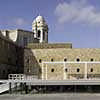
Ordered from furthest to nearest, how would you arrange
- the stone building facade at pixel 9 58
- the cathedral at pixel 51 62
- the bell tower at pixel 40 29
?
the bell tower at pixel 40 29 → the cathedral at pixel 51 62 → the stone building facade at pixel 9 58

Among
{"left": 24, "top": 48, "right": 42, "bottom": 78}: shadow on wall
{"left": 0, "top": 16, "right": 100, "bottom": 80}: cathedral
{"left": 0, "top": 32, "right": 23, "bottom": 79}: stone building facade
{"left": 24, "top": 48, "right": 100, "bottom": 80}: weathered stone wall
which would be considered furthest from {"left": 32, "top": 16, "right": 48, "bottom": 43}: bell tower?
{"left": 24, "top": 48, "right": 100, "bottom": 80}: weathered stone wall

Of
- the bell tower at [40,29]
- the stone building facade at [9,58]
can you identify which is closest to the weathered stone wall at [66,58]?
the stone building facade at [9,58]

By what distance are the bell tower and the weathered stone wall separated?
74.9 feet

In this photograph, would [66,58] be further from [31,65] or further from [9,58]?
[9,58]

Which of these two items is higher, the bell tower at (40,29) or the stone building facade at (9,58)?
the bell tower at (40,29)

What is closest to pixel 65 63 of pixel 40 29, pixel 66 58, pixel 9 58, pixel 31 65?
pixel 66 58

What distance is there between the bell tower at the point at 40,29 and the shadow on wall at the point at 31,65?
2256 cm

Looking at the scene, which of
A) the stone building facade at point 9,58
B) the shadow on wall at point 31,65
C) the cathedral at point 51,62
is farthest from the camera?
the shadow on wall at point 31,65

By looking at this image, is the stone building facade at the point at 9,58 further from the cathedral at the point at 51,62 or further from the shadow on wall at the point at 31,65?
Answer: the shadow on wall at the point at 31,65

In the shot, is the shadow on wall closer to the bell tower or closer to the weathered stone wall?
the weathered stone wall

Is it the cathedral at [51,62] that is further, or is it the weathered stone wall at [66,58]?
the weathered stone wall at [66,58]

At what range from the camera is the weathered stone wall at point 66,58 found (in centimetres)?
2723

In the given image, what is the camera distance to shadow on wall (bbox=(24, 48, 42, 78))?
28911 mm

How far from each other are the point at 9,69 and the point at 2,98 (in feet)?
43.8
